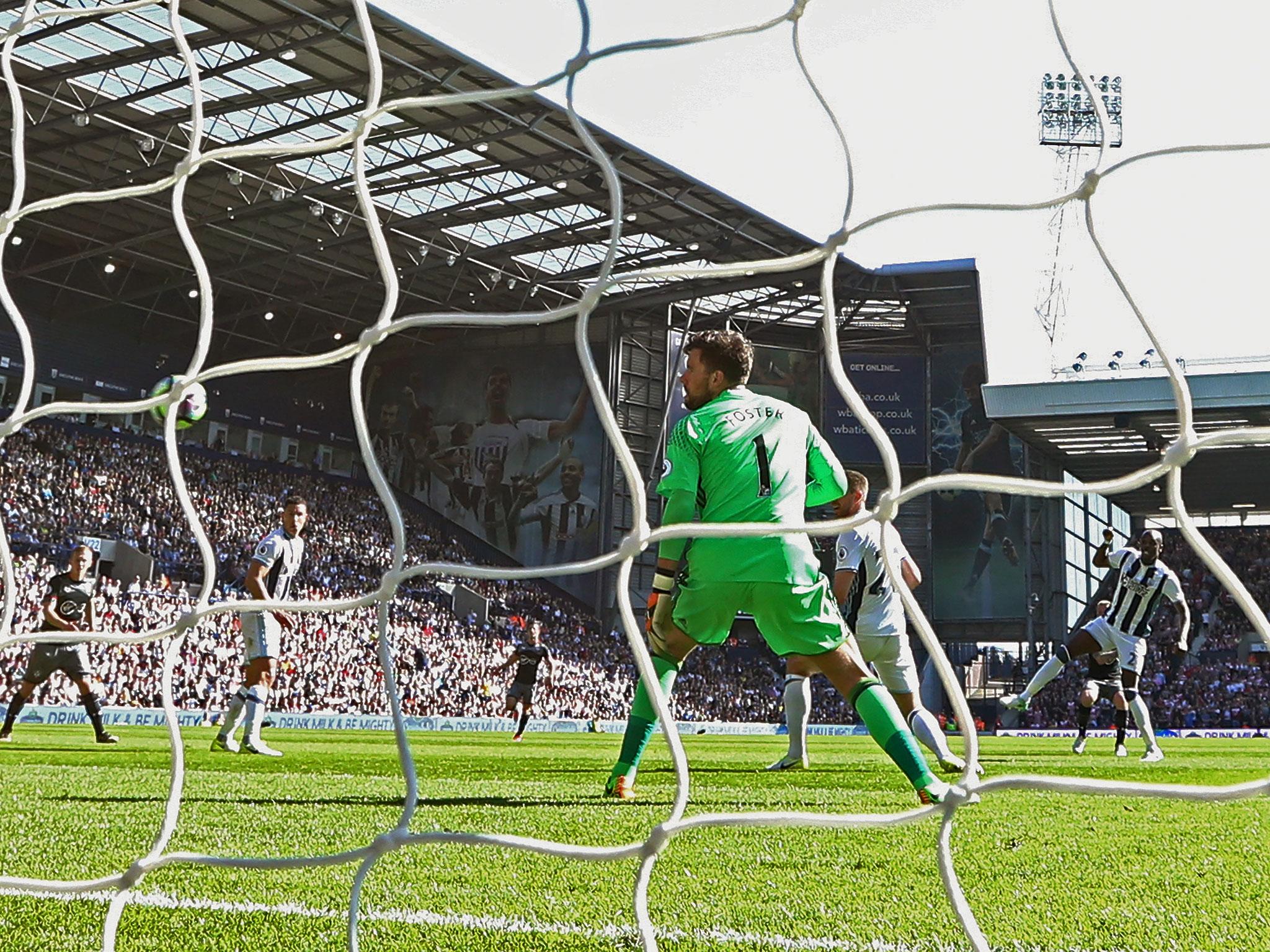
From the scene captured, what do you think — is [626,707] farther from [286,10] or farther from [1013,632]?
[286,10]

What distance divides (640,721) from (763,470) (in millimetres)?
1131

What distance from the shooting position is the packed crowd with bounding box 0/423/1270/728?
861 inches

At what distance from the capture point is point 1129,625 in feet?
31.7

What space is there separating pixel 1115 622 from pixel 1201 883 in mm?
7150

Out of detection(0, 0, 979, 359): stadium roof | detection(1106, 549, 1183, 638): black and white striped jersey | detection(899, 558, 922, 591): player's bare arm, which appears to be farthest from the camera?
detection(0, 0, 979, 359): stadium roof

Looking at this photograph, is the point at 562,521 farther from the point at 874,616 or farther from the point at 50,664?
the point at 874,616

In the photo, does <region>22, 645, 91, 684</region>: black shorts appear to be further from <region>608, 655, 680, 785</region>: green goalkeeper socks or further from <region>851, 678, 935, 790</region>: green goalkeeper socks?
<region>851, 678, 935, 790</region>: green goalkeeper socks

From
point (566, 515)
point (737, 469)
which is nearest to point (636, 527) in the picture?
point (737, 469)

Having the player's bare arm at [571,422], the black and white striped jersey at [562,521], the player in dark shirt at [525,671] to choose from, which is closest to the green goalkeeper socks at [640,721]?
the player in dark shirt at [525,671]

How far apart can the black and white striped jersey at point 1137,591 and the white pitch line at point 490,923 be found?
710 centimetres

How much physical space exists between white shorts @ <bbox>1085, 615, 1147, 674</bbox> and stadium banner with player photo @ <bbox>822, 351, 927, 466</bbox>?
25085mm

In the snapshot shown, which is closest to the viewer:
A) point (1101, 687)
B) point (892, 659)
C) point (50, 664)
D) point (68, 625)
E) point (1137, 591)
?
point (892, 659)

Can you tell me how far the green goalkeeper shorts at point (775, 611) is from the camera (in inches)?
152

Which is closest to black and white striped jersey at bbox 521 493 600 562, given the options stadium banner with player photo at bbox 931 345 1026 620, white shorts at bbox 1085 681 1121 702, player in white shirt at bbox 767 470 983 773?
stadium banner with player photo at bbox 931 345 1026 620
